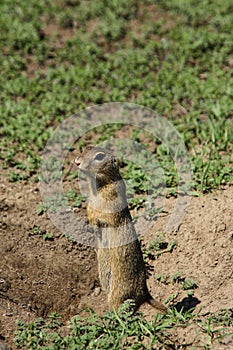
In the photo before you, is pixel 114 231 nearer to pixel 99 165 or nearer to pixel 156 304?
pixel 99 165

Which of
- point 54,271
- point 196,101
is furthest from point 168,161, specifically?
point 54,271

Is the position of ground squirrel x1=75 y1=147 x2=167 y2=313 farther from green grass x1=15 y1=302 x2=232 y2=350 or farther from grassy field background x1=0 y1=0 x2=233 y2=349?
grassy field background x1=0 y1=0 x2=233 y2=349

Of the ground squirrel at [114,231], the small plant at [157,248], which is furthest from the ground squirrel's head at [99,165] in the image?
the small plant at [157,248]

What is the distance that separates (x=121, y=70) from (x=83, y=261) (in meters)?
3.17

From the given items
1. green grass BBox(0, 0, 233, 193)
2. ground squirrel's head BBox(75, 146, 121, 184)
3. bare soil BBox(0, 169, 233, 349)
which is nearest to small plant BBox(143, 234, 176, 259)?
bare soil BBox(0, 169, 233, 349)

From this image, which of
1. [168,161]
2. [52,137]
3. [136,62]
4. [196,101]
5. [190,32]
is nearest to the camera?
[168,161]

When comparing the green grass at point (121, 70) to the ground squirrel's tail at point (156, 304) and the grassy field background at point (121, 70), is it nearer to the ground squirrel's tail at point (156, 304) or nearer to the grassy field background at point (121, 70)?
the grassy field background at point (121, 70)

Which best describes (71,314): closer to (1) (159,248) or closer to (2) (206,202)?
(1) (159,248)

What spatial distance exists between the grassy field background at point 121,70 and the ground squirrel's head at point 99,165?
1.24 metres

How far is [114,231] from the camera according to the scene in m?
4.75

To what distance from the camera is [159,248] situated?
547 cm

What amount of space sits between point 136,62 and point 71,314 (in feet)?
12.8

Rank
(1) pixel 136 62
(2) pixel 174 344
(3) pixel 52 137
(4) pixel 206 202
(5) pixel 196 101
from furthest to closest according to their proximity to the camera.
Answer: (1) pixel 136 62, (5) pixel 196 101, (3) pixel 52 137, (4) pixel 206 202, (2) pixel 174 344

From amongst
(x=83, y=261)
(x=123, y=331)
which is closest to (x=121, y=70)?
(x=83, y=261)
